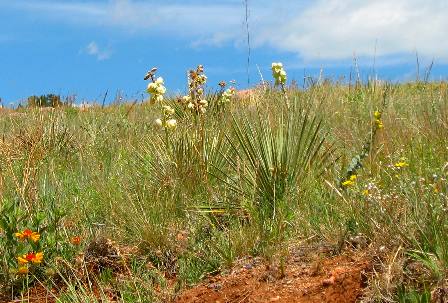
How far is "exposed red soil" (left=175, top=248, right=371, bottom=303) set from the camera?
10.4ft

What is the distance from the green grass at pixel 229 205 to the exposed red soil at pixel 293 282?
0.40 feet

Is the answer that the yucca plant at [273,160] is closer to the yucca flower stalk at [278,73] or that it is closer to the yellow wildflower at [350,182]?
the yellow wildflower at [350,182]

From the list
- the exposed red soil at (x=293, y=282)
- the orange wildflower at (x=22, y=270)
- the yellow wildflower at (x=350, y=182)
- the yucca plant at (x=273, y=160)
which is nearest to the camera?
the exposed red soil at (x=293, y=282)

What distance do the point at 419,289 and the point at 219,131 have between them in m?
2.79

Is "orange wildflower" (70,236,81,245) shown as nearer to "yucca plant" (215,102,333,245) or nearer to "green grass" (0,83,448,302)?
"green grass" (0,83,448,302)

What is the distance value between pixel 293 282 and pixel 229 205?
1224 millimetres

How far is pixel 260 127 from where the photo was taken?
4.78 meters

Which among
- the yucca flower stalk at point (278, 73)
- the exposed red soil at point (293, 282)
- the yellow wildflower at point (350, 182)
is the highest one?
the yucca flower stalk at point (278, 73)

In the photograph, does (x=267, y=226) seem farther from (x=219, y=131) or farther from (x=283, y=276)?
(x=219, y=131)

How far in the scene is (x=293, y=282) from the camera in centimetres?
340

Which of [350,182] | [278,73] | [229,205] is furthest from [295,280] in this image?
[278,73]

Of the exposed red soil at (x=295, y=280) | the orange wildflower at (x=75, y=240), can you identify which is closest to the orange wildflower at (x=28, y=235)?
the orange wildflower at (x=75, y=240)

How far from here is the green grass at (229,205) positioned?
11.0 feet

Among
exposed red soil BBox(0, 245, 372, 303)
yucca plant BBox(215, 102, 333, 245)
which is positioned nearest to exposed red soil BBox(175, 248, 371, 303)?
exposed red soil BBox(0, 245, 372, 303)
